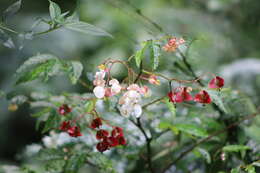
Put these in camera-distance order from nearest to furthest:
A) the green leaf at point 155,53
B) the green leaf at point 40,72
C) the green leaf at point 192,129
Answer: the green leaf at point 155,53 → the green leaf at point 40,72 → the green leaf at point 192,129

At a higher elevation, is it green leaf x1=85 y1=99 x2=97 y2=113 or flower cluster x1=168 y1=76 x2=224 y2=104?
flower cluster x1=168 y1=76 x2=224 y2=104

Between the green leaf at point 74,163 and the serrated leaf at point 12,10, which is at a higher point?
the serrated leaf at point 12,10

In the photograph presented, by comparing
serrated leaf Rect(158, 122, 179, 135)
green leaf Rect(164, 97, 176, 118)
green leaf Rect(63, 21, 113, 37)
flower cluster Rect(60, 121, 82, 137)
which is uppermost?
green leaf Rect(63, 21, 113, 37)

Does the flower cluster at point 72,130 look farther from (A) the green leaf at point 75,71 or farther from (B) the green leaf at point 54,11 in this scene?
(B) the green leaf at point 54,11

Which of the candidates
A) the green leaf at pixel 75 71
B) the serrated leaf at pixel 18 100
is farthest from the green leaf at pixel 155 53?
the serrated leaf at pixel 18 100

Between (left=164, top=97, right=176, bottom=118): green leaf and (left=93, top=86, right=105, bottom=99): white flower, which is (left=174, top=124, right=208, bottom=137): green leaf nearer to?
(left=164, top=97, right=176, bottom=118): green leaf

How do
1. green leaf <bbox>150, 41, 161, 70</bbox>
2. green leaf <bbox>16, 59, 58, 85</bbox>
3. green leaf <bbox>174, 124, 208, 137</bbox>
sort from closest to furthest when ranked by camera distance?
green leaf <bbox>150, 41, 161, 70</bbox>
green leaf <bbox>16, 59, 58, 85</bbox>
green leaf <bbox>174, 124, 208, 137</bbox>

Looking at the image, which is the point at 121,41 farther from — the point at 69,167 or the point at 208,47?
the point at 69,167

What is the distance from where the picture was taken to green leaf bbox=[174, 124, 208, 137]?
31.7 inches

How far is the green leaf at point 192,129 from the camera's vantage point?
81 centimetres

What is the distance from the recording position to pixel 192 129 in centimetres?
82

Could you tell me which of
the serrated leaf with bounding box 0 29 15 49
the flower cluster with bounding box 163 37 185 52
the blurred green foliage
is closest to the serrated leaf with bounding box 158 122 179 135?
the blurred green foliage

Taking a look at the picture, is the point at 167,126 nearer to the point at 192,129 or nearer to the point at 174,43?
the point at 192,129

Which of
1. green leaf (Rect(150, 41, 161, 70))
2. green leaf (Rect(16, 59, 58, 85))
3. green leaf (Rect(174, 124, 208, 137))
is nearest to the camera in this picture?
green leaf (Rect(150, 41, 161, 70))
